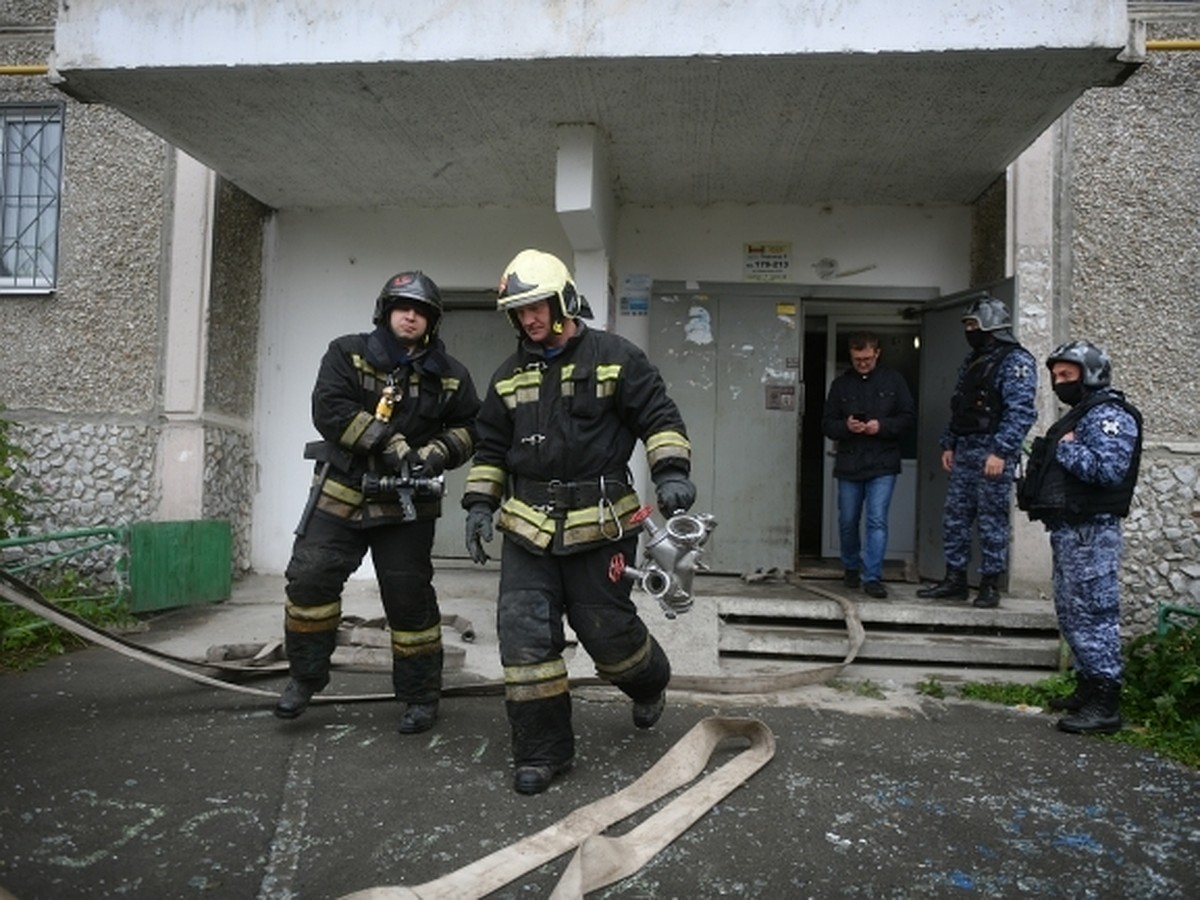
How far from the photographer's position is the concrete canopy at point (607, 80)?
4672 millimetres

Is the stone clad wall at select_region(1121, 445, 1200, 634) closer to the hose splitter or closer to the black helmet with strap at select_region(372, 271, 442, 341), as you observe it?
the hose splitter

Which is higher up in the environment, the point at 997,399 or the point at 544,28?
the point at 544,28

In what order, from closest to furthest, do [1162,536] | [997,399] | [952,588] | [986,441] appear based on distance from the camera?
[997,399], [986,441], [952,588], [1162,536]

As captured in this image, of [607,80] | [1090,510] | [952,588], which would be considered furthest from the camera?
[952,588]

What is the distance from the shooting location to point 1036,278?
625 cm

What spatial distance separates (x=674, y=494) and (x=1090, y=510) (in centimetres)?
222

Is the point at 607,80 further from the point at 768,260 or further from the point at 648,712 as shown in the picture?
the point at 648,712

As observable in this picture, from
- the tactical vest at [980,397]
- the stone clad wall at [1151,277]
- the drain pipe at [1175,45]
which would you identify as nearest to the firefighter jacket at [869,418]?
the tactical vest at [980,397]

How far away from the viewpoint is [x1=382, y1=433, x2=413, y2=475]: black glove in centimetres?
376

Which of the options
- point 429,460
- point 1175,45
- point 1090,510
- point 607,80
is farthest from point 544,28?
point 1175,45

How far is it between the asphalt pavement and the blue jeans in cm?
158

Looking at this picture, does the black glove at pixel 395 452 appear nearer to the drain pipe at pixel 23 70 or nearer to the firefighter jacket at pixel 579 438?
the firefighter jacket at pixel 579 438

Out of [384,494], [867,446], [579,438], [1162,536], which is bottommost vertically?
[1162,536]

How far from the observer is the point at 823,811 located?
10.5ft
